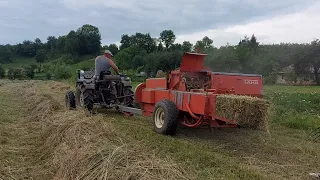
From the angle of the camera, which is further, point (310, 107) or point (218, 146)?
point (310, 107)

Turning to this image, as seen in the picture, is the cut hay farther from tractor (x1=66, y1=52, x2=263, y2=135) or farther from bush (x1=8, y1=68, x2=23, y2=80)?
bush (x1=8, y1=68, x2=23, y2=80)

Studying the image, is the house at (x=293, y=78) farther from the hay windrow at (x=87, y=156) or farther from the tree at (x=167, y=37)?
the hay windrow at (x=87, y=156)

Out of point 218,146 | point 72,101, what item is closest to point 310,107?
point 218,146

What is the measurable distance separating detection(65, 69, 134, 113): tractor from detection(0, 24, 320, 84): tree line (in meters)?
8.22

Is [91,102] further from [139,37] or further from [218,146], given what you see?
[139,37]

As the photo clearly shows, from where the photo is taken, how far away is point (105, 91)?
1058cm

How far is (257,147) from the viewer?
6930 mm

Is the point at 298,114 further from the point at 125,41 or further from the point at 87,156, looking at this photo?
the point at 125,41

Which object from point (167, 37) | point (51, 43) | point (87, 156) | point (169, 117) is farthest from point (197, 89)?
point (51, 43)

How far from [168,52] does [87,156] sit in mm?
42946

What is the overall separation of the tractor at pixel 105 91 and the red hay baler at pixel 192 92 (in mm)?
1514

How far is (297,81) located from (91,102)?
45.1 m

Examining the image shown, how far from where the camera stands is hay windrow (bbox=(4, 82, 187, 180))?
396 cm

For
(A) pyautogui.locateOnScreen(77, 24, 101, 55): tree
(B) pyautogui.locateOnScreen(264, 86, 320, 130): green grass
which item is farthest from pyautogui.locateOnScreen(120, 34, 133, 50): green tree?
(B) pyautogui.locateOnScreen(264, 86, 320, 130): green grass
